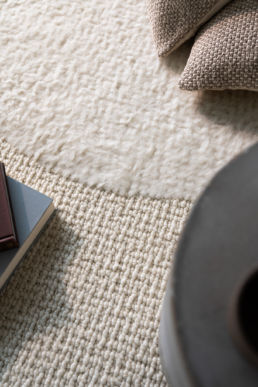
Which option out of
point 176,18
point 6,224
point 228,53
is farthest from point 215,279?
point 176,18

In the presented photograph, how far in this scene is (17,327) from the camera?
0.61 metres

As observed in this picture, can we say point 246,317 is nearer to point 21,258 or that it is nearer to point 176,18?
point 21,258

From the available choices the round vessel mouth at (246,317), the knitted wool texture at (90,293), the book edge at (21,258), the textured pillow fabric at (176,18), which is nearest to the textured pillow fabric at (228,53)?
the textured pillow fabric at (176,18)

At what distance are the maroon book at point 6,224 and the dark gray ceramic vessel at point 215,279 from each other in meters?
0.38

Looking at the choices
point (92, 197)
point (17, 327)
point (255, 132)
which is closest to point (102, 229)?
point (92, 197)

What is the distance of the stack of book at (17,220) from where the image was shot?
57cm

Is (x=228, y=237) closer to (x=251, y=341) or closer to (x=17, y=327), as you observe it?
(x=251, y=341)

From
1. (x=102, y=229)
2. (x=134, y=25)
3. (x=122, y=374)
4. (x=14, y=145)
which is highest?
(x=134, y=25)

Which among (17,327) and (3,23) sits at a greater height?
(3,23)

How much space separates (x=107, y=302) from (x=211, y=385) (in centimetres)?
43

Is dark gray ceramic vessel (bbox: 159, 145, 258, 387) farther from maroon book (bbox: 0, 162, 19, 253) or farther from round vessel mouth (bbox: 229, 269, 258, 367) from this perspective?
maroon book (bbox: 0, 162, 19, 253)

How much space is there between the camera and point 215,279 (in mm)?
244

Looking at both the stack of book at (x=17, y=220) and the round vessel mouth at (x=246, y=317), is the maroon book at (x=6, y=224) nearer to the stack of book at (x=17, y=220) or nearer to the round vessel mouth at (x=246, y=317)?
the stack of book at (x=17, y=220)

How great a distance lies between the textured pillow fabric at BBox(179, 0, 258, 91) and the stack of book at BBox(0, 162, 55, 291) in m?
0.41
